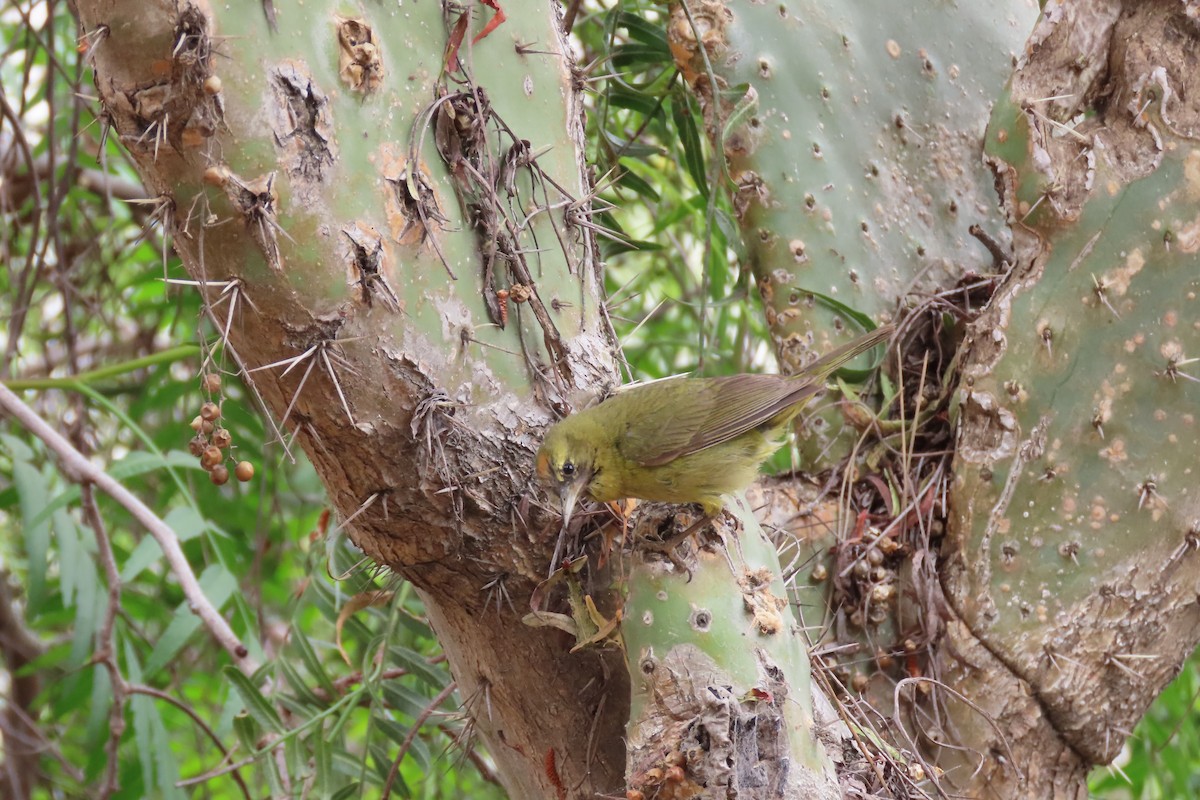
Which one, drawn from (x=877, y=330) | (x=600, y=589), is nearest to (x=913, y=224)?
(x=877, y=330)

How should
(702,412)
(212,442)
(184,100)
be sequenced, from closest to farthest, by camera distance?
(184,100) → (212,442) → (702,412)

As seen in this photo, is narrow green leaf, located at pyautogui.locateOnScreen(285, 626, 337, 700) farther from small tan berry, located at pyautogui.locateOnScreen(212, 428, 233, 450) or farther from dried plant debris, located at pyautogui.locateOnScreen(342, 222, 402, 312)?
dried plant debris, located at pyautogui.locateOnScreen(342, 222, 402, 312)

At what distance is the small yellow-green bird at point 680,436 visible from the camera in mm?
1831

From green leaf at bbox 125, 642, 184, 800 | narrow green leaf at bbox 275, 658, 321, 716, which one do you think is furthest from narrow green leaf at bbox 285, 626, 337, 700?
green leaf at bbox 125, 642, 184, 800

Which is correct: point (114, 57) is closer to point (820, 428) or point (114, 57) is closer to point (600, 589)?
point (600, 589)

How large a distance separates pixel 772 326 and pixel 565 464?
104 centimetres

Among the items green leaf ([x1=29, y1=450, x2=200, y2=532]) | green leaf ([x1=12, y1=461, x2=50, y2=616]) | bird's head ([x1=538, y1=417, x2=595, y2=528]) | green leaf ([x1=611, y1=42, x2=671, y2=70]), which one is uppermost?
green leaf ([x1=611, y1=42, x2=671, y2=70])

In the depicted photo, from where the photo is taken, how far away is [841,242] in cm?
264

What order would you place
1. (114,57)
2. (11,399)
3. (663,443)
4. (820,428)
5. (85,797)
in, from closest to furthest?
(114,57)
(663,443)
(11,399)
(820,428)
(85,797)

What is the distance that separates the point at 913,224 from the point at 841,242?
0.19 meters

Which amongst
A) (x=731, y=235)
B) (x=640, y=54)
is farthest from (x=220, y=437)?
(x=640, y=54)

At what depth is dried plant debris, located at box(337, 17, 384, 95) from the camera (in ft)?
5.22

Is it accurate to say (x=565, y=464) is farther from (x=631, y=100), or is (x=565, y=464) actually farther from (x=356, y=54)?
(x=631, y=100)

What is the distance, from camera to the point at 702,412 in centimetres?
239
